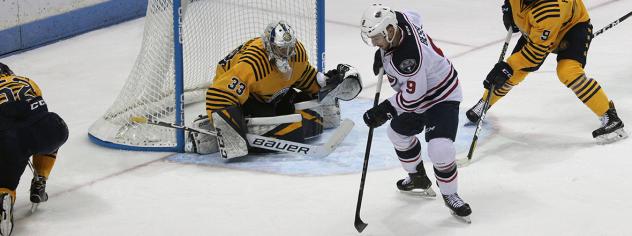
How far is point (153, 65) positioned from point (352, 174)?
4.02 feet

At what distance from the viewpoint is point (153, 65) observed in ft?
18.2

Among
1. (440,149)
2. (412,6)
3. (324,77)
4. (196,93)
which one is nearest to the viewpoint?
(440,149)

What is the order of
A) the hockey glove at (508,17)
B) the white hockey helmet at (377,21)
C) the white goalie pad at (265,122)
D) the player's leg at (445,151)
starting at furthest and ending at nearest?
the hockey glove at (508,17) → the white goalie pad at (265,122) → the player's leg at (445,151) → the white hockey helmet at (377,21)

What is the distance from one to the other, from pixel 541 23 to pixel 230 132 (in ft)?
4.83

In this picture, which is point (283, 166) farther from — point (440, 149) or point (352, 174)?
point (440, 149)

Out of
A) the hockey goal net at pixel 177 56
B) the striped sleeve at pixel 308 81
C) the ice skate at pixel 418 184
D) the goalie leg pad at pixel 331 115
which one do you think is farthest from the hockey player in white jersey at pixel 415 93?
the hockey goal net at pixel 177 56

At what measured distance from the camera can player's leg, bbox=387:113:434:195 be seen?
14.6 ft

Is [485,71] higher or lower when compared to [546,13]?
lower

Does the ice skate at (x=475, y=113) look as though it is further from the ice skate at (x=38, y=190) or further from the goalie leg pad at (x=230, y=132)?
the ice skate at (x=38, y=190)

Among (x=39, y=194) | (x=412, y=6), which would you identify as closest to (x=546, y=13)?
(x=39, y=194)

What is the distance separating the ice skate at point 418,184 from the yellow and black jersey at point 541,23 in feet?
2.95

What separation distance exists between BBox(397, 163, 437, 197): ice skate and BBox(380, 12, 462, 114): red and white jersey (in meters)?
0.30

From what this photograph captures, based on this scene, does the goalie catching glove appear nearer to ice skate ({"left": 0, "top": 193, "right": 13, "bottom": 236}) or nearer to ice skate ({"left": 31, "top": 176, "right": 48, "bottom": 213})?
ice skate ({"left": 31, "top": 176, "right": 48, "bottom": 213})

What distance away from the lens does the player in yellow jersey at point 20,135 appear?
433 centimetres
